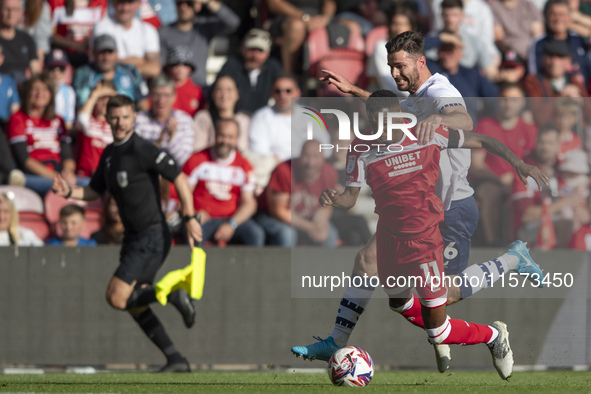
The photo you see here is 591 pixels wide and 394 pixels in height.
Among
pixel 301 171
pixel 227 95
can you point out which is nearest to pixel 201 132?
pixel 227 95

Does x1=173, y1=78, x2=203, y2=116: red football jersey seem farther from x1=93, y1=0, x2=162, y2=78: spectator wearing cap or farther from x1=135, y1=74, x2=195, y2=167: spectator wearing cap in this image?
x1=93, y1=0, x2=162, y2=78: spectator wearing cap

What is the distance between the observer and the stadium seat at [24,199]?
10.3 metres

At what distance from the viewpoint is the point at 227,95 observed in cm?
1131

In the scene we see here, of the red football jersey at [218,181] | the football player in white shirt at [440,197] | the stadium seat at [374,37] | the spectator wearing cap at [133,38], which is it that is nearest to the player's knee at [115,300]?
the red football jersey at [218,181]

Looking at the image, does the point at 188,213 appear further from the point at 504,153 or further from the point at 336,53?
the point at 336,53

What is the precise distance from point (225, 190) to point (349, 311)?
3.16 metres

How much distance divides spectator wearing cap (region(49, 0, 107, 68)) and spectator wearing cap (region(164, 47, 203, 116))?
1.07 m

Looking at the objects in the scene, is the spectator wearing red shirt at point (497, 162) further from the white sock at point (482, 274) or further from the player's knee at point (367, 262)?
the player's knee at point (367, 262)

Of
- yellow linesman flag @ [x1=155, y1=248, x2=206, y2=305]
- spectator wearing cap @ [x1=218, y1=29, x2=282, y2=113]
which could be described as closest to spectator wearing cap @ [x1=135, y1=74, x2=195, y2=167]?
spectator wearing cap @ [x1=218, y1=29, x2=282, y2=113]

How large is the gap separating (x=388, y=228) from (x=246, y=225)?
10.0 ft

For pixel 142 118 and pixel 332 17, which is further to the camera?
pixel 332 17

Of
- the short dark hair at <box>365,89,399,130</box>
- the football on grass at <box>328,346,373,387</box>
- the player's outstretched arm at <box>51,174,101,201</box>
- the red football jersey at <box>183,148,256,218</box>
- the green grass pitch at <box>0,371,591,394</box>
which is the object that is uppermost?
the short dark hair at <box>365,89,399,130</box>

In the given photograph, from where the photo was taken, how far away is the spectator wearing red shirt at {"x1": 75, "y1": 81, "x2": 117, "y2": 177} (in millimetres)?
11016

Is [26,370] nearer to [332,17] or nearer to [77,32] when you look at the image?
[77,32]
